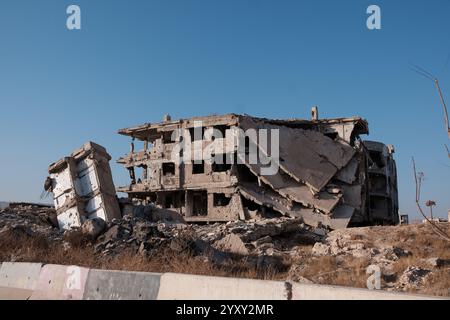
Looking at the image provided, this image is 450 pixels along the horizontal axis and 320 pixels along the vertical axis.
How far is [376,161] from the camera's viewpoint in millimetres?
37125

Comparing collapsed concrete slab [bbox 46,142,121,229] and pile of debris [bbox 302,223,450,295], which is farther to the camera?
collapsed concrete slab [bbox 46,142,121,229]

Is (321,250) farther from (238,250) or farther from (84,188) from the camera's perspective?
(84,188)

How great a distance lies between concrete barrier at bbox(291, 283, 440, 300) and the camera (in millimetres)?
3467

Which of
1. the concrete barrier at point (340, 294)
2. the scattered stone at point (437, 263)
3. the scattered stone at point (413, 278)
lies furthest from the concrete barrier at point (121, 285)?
the scattered stone at point (437, 263)

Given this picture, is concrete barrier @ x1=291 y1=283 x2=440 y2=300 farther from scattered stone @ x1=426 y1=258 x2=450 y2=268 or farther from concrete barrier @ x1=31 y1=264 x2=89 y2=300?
scattered stone @ x1=426 y1=258 x2=450 y2=268

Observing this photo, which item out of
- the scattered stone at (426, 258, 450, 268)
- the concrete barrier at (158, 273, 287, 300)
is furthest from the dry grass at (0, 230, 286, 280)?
the scattered stone at (426, 258, 450, 268)

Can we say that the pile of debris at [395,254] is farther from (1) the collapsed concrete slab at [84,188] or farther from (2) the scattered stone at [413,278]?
(1) the collapsed concrete slab at [84,188]

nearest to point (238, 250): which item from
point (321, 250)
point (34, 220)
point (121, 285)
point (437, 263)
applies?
point (321, 250)

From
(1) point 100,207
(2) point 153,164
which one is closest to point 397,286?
(1) point 100,207

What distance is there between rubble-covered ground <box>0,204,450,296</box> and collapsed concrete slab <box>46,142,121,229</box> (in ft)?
3.37

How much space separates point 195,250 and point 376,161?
29130 millimetres

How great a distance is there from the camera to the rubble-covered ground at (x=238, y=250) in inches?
351

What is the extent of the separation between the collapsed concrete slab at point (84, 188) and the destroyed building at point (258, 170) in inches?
485
